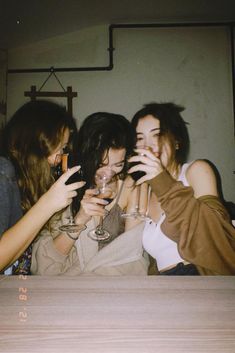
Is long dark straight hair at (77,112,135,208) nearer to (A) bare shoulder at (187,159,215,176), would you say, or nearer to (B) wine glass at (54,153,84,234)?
(B) wine glass at (54,153,84,234)

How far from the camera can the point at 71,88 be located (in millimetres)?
3824

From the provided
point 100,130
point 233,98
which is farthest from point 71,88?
point 233,98

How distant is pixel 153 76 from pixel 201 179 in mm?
2449

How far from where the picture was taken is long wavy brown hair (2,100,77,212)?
1.73m

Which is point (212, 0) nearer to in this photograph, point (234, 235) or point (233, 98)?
point (233, 98)

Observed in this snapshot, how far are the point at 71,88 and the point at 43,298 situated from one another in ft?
11.4

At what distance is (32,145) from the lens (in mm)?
1739

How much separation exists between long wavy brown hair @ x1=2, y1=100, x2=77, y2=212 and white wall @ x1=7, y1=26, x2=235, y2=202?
2.08 meters

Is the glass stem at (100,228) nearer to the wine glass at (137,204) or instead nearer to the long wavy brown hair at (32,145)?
the wine glass at (137,204)

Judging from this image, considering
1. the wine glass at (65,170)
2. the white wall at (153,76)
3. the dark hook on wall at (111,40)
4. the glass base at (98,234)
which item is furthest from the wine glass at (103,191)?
the dark hook on wall at (111,40)

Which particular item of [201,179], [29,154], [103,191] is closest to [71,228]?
[103,191]

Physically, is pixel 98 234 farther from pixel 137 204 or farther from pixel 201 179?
pixel 201 179

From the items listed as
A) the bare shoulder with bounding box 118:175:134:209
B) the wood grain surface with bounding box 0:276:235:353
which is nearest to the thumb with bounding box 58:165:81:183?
the wood grain surface with bounding box 0:276:235:353

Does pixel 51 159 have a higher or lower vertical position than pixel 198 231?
higher
